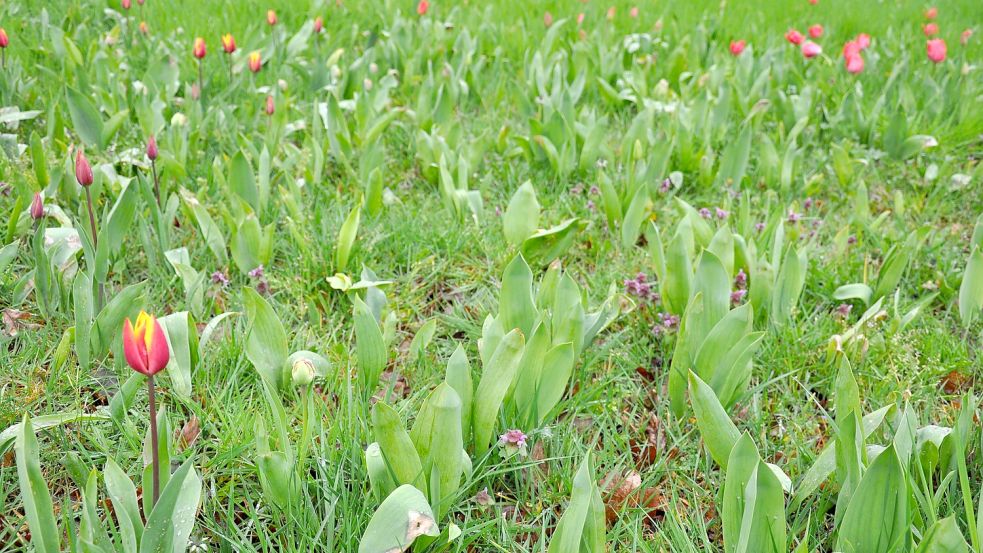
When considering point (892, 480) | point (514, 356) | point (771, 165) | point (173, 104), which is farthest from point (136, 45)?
point (892, 480)

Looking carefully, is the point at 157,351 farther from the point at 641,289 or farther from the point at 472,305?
the point at 641,289

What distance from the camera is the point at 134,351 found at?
1045mm

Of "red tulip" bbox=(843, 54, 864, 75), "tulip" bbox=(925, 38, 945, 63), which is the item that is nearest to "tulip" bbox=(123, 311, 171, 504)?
"red tulip" bbox=(843, 54, 864, 75)

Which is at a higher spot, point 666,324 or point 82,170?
point 82,170

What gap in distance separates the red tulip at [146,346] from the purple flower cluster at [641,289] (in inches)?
50.2

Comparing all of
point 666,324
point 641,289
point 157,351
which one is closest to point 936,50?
point 641,289

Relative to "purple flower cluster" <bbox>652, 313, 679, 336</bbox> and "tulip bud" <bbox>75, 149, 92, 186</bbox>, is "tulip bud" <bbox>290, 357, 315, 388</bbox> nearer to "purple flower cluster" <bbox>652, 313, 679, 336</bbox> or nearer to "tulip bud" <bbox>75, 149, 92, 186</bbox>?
"tulip bud" <bbox>75, 149, 92, 186</bbox>

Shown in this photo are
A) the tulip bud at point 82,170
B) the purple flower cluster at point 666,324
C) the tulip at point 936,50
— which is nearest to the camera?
the tulip bud at point 82,170

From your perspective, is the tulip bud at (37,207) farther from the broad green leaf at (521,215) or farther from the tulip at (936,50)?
the tulip at (936,50)

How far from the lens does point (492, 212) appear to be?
8.55 feet

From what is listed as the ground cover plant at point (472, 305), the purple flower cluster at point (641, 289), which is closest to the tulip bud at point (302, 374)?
the ground cover plant at point (472, 305)

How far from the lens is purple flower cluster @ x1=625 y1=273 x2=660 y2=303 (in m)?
2.06

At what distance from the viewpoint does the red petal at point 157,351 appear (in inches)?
41.3

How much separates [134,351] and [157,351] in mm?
27
